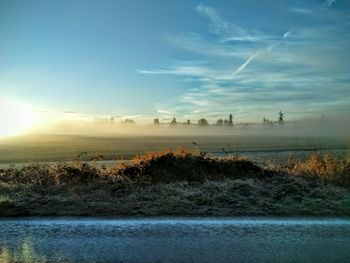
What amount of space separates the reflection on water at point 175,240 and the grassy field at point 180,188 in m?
0.86

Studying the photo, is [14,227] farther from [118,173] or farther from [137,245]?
[118,173]

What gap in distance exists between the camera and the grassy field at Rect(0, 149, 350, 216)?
1088 cm

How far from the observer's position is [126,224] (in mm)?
9508

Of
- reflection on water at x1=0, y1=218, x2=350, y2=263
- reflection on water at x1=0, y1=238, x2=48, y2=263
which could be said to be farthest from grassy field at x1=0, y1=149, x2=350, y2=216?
reflection on water at x1=0, y1=238, x2=48, y2=263

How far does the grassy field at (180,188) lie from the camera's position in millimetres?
10883

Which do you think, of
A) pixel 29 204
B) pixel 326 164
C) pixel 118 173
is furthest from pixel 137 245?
pixel 326 164

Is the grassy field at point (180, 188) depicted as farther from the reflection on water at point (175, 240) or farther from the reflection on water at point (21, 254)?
the reflection on water at point (21, 254)

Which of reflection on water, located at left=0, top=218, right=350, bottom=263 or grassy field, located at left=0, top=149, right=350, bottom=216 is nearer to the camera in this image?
reflection on water, located at left=0, top=218, right=350, bottom=263

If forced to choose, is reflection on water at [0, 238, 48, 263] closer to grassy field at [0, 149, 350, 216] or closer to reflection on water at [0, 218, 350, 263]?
reflection on water at [0, 218, 350, 263]

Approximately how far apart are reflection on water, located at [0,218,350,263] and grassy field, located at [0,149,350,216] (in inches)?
34.0

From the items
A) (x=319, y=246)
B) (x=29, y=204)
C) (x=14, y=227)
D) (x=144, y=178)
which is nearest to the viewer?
(x=319, y=246)

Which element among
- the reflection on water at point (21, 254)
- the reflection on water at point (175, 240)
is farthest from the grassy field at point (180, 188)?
the reflection on water at point (21, 254)

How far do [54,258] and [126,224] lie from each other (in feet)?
8.49

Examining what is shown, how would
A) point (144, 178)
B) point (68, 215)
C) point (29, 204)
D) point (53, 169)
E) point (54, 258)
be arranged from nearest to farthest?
point (54, 258), point (68, 215), point (29, 204), point (144, 178), point (53, 169)
